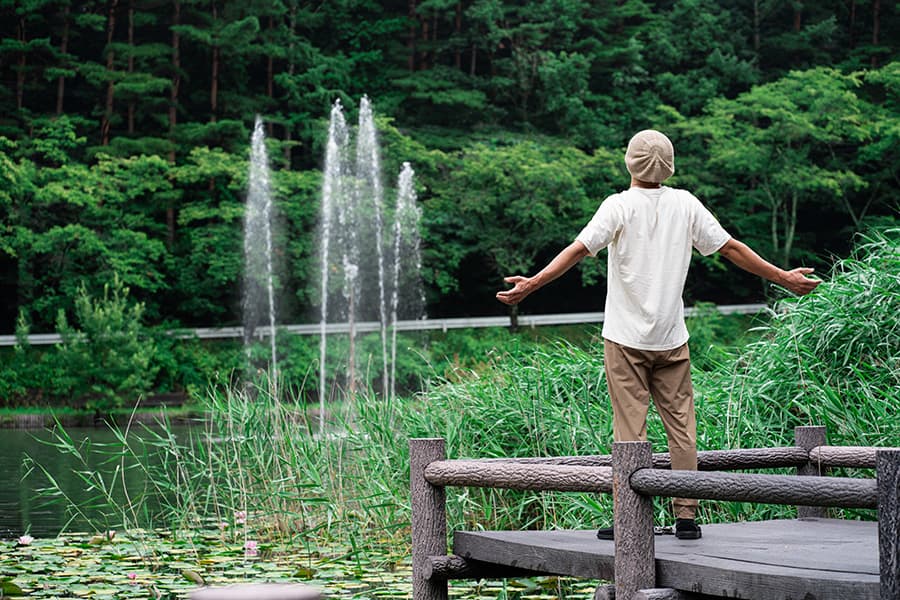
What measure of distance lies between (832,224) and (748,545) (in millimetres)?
29313

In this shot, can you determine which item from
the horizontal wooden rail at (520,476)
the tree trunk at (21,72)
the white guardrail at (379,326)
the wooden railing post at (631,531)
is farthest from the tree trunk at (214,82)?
the wooden railing post at (631,531)

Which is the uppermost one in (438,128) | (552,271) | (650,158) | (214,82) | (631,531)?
(214,82)

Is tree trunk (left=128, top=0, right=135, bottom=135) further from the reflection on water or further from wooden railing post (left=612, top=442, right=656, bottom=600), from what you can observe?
wooden railing post (left=612, top=442, right=656, bottom=600)

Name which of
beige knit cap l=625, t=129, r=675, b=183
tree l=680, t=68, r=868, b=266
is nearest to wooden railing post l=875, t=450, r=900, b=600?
beige knit cap l=625, t=129, r=675, b=183

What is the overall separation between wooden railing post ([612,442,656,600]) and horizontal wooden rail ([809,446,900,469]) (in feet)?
5.03

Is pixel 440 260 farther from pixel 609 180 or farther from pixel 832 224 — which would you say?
pixel 832 224

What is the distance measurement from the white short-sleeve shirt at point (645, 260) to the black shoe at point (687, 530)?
2.05 ft

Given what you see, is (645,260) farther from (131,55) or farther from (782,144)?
(131,55)

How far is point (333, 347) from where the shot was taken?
25375mm

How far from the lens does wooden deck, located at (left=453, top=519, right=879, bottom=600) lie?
353cm

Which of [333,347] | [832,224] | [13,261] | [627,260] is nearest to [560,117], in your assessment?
[832,224]

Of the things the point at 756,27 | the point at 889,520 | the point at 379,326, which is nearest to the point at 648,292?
the point at 889,520

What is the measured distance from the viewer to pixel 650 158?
4.29 m

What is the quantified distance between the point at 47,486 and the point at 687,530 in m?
8.43
